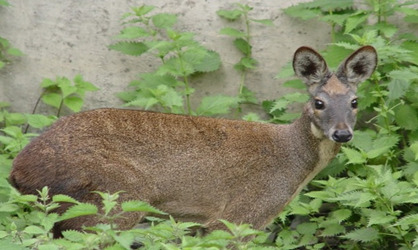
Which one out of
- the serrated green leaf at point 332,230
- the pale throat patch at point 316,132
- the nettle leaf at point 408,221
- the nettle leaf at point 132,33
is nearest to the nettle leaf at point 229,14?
the nettle leaf at point 132,33

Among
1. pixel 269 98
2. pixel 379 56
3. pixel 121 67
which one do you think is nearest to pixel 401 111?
pixel 379 56

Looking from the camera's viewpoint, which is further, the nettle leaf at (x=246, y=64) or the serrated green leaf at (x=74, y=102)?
the nettle leaf at (x=246, y=64)

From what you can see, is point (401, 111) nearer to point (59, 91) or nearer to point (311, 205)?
point (311, 205)

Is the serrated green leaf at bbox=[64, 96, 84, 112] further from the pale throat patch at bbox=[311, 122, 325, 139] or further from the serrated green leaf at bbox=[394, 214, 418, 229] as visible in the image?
the serrated green leaf at bbox=[394, 214, 418, 229]

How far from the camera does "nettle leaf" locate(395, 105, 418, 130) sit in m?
9.07

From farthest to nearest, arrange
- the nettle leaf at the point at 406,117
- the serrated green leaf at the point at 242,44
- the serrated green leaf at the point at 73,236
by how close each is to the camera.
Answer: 1. the serrated green leaf at the point at 242,44
2. the nettle leaf at the point at 406,117
3. the serrated green leaf at the point at 73,236

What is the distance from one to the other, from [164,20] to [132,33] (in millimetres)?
341

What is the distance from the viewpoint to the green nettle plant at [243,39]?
31.6ft

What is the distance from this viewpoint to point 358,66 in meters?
8.12

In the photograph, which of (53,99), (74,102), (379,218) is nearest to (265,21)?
(74,102)

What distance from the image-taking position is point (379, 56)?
8828mm

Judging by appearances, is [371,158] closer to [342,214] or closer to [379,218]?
[342,214]

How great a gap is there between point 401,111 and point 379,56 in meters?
0.63

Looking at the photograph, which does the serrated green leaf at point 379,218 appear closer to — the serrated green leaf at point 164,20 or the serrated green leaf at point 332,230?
the serrated green leaf at point 332,230
